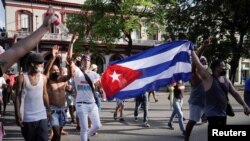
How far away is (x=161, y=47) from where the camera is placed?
737 centimetres

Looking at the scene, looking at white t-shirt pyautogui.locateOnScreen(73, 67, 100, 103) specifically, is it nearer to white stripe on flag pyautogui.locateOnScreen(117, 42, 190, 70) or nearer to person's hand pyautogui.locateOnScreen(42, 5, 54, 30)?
white stripe on flag pyautogui.locateOnScreen(117, 42, 190, 70)

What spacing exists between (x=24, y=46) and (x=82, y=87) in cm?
494

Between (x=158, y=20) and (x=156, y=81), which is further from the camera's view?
(x=158, y=20)

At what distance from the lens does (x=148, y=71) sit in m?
7.25

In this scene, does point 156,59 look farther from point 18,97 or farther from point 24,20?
point 24,20

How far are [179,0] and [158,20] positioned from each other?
3.61m

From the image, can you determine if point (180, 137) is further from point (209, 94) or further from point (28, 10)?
point (28, 10)

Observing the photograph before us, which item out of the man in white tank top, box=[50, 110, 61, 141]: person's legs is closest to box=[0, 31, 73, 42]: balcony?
box=[50, 110, 61, 141]: person's legs

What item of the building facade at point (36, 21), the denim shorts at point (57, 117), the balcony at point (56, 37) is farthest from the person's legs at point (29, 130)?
the building facade at point (36, 21)

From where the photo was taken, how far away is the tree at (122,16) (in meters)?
37.5

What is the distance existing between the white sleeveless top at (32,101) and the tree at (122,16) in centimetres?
3171

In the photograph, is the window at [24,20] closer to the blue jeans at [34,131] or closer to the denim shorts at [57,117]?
the denim shorts at [57,117]

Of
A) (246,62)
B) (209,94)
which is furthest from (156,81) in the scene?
(246,62)

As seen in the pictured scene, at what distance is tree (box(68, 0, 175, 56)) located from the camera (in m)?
37.5
